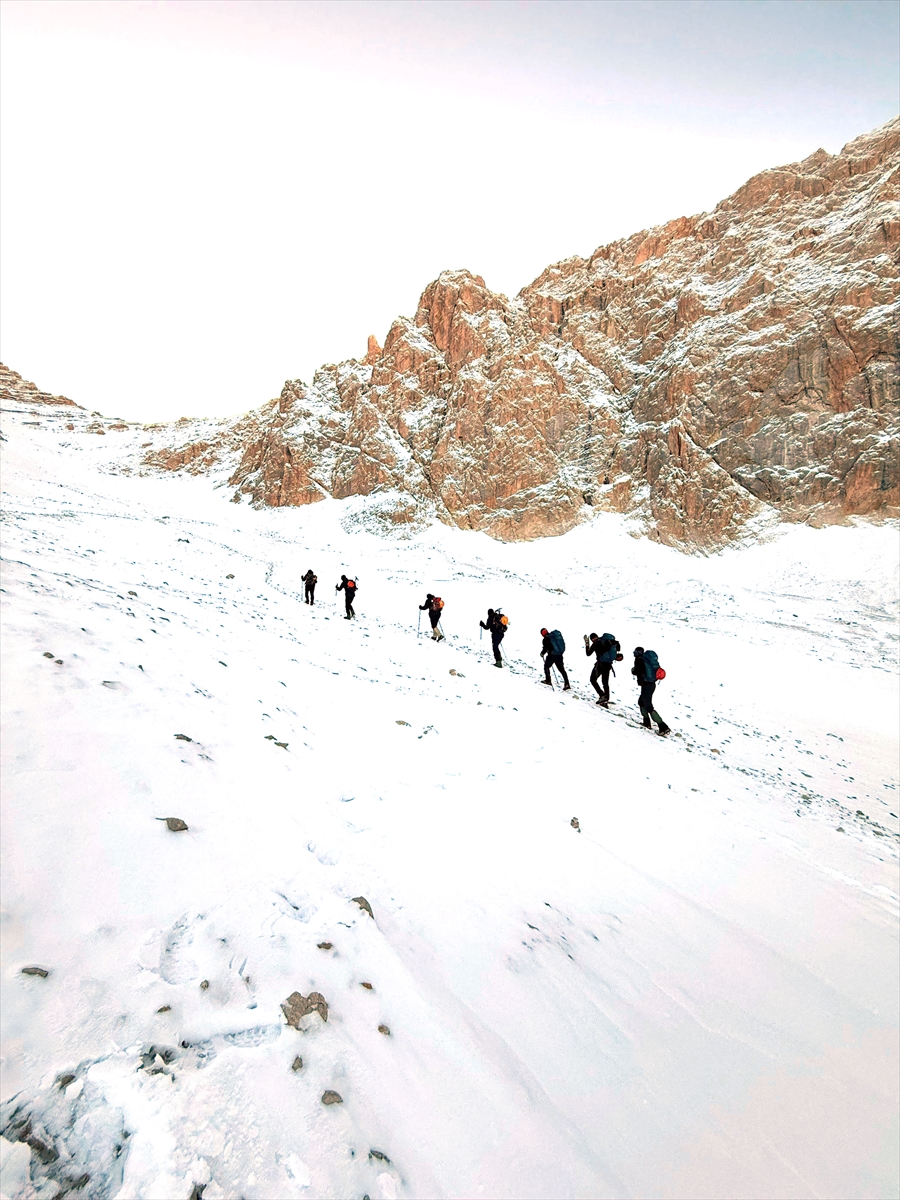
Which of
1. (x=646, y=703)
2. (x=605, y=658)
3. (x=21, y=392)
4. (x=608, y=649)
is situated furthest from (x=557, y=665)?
(x=21, y=392)

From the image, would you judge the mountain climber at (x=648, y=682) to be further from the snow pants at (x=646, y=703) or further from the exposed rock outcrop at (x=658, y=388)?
the exposed rock outcrop at (x=658, y=388)

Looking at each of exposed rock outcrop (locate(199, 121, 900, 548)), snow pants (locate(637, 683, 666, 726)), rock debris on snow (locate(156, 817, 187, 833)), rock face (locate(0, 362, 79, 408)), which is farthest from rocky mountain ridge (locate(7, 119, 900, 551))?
rock face (locate(0, 362, 79, 408))

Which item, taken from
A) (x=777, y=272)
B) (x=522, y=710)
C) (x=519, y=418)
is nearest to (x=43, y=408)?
(x=519, y=418)

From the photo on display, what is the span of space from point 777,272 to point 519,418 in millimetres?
40207

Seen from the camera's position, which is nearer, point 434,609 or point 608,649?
point 608,649

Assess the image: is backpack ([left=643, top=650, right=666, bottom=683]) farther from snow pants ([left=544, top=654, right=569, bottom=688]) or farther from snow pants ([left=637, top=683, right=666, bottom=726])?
snow pants ([left=544, top=654, right=569, bottom=688])

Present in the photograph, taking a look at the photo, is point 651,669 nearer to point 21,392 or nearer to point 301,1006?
point 301,1006

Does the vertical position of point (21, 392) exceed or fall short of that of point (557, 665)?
it exceeds it

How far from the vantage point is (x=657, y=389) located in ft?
242

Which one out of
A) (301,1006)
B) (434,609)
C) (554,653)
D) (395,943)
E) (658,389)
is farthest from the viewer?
(658,389)

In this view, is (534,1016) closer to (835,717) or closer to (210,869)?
(210,869)

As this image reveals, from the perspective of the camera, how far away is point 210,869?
10.8 feet

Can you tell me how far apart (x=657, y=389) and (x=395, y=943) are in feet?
277

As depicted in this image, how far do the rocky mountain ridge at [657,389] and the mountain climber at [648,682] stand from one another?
5510 cm
